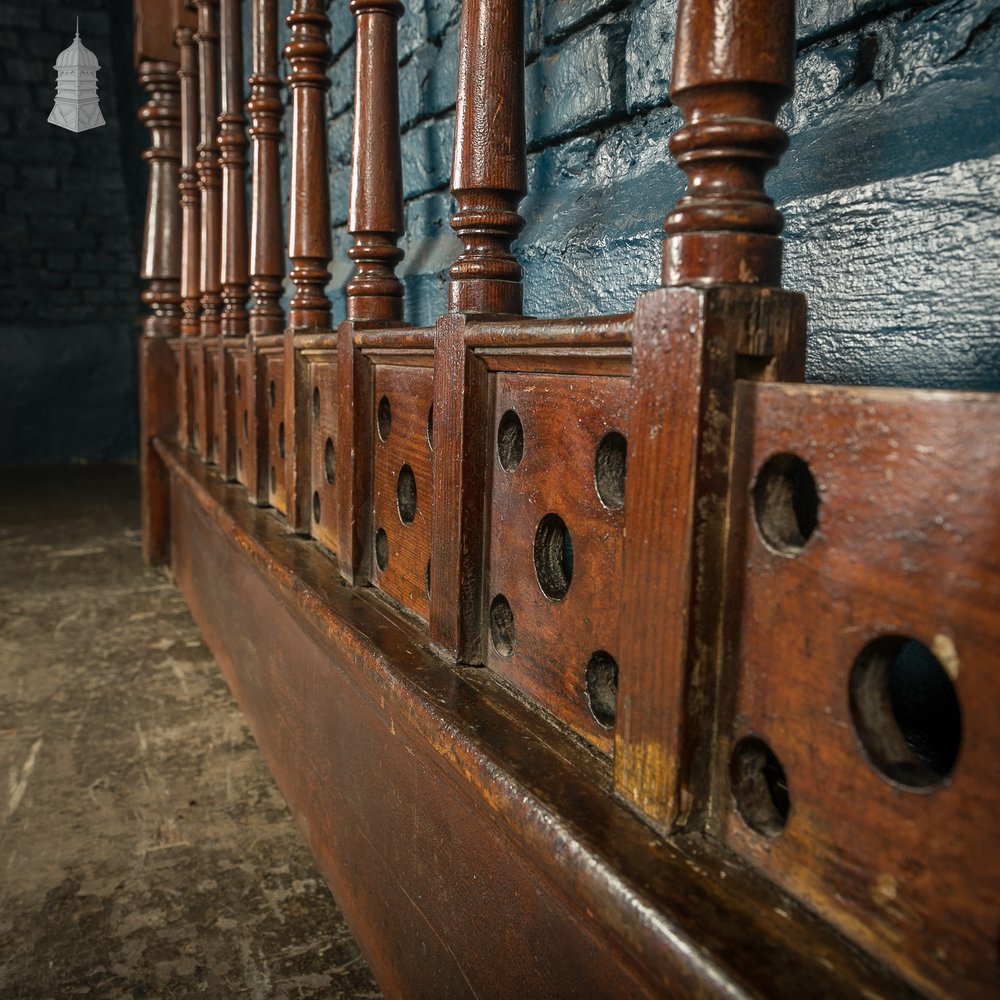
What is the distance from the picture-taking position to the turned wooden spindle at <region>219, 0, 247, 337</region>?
9.15 ft

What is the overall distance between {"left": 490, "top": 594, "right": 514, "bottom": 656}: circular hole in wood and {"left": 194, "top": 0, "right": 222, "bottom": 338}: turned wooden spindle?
2324 mm

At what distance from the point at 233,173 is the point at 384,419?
1.68 meters

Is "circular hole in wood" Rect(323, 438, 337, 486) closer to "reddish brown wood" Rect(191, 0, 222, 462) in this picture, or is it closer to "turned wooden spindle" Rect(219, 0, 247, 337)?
"turned wooden spindle" Rect(219, 0, 247, 337)

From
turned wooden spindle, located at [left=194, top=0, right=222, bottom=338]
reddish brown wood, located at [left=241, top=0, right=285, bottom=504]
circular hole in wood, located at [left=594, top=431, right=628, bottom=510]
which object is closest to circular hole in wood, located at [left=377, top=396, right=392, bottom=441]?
circular hole in wood, located at [left=594, top=431, right=628, bottom=510]

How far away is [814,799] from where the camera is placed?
0.68 m

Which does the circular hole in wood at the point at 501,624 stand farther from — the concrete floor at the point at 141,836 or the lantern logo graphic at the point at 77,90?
the lantern logo graphic at the point at 77,90

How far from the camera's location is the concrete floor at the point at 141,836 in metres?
1.45

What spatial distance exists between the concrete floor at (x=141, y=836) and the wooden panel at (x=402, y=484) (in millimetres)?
606

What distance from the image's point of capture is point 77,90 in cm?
711

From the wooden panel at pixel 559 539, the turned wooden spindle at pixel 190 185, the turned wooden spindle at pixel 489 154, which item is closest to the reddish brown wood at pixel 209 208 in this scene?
the turned wooden spindle at pixel 190 185

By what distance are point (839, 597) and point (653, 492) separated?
0.19 m

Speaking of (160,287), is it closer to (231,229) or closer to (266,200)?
(231,229)

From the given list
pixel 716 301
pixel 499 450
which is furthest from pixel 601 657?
pixel 716 301

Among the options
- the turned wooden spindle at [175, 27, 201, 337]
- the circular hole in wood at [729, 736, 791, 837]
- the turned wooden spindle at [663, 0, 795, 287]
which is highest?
the turned wooden spindle at [175, 27, 201, 337]
